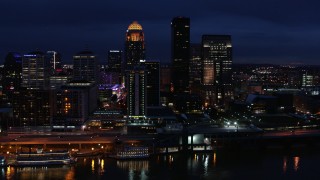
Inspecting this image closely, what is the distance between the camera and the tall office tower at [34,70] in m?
30.8

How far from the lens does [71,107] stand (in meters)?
24.4

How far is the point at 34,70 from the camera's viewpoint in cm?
3088

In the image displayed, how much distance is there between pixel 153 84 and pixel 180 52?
30.3 ft

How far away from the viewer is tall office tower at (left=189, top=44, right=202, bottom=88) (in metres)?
43.0

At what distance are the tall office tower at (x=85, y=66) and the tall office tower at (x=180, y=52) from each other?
6371mm

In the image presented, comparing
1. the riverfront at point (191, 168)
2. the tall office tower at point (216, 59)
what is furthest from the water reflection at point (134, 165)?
the tall office tower at point (216, 59)

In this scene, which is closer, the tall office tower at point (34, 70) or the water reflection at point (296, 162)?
the water reflection at point (296, 162)

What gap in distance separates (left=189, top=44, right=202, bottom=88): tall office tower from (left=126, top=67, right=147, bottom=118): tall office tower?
16900 millimetres

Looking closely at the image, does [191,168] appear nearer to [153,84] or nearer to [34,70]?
[153,84]

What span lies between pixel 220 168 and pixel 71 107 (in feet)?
34.8

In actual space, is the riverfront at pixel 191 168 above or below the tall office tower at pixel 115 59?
below

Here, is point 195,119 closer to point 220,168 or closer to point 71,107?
point 71,107

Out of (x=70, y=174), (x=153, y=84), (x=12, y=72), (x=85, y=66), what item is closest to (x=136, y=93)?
(x=153, y=84)

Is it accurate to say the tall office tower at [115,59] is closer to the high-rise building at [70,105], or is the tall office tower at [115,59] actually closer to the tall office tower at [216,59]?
the tall office tower at [216,59]
